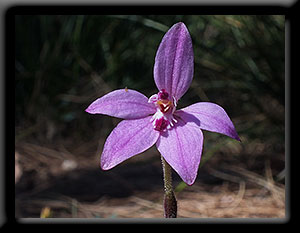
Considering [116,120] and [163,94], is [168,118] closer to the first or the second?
[163,94]

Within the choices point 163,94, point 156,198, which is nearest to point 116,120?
point 156,198

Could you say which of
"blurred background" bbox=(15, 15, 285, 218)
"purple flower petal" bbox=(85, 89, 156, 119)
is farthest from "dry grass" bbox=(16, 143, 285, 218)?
"purple flower petal" bbox=(85, 89, 156, 119)

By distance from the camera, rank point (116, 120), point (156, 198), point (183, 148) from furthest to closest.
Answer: point (116, 120), point (156, 198), point (183, 148)

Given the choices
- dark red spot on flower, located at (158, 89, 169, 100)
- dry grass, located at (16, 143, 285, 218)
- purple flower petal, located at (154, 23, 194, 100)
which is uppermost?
purple flower petal, located at (154, 23, 194, 100)

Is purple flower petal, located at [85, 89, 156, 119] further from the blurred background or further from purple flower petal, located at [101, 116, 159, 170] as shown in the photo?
the blurred background

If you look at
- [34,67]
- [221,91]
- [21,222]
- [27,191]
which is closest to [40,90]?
[34,67]

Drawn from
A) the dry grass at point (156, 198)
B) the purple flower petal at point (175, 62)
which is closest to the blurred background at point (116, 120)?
the dry grass at point (156, 198)
